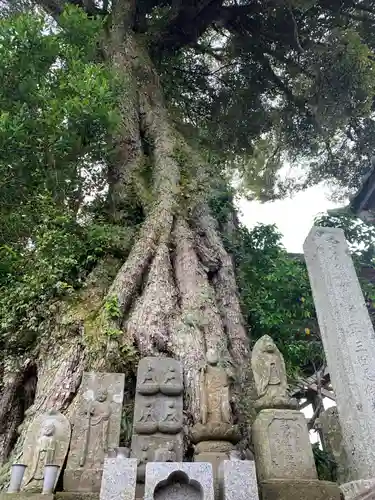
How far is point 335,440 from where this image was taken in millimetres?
4480

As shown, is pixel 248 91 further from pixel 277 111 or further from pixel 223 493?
pixel 223 493

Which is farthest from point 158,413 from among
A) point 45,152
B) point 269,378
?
point 45,152

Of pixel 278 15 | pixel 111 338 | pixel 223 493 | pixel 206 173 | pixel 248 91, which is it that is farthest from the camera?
pixel 248 91

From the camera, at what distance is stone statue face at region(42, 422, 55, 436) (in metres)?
3.49

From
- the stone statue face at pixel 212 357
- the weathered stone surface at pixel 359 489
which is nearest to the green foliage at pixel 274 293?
the stone statue face at pixel 212 357

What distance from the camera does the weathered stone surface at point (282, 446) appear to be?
10.6 feet

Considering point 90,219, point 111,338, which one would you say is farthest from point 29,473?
point 90,219

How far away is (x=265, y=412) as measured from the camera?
11.4 ft

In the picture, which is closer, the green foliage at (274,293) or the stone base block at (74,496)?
the stone base block at (74,496)

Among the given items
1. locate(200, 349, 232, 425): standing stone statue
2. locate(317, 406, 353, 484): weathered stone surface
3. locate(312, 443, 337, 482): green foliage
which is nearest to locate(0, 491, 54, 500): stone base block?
locate(200, 349, 232, 425): standing stone statue

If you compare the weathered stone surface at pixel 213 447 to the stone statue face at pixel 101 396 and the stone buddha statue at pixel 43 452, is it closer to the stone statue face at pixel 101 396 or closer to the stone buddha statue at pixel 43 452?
the stone statue face at pixel 101 396

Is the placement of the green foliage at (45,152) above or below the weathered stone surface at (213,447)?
above

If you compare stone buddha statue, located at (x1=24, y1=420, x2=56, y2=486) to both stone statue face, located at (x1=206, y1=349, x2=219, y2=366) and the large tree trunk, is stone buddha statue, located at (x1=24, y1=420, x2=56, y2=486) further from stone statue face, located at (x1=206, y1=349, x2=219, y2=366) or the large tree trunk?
stone statue face, located at (x1=206, y1=349, x2=219, y2=366)

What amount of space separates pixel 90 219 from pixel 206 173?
236 centimetres
